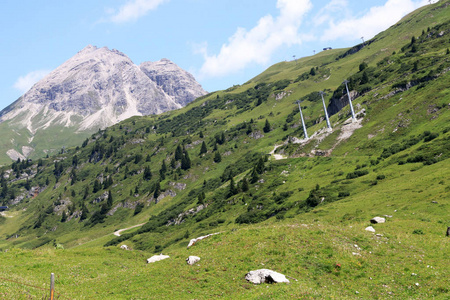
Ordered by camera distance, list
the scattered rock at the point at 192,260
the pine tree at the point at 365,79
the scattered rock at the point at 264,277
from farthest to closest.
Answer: the pine tree at the point at 365,79 < the scattered rock at the point at 192,260 < the scattered rock at the point at 264,277

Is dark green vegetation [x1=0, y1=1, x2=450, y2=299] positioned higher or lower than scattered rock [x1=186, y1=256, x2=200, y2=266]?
lower

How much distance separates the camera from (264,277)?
23500mm

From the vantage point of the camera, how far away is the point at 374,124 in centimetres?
12031

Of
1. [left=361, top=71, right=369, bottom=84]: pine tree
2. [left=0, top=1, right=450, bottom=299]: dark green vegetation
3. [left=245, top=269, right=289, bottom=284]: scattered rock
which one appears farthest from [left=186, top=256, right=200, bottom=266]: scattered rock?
[left=361, top=71, right=369, bottom=84]: pine tree

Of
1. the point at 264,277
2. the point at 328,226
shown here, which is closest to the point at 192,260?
the point at 264,277

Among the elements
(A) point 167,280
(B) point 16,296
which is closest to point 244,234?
(A) point 167,280

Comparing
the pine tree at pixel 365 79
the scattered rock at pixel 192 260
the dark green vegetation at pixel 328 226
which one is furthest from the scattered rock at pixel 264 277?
the pine tree at pixel 365 79

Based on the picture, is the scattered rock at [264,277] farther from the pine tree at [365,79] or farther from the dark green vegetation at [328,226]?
the pine tree at [365,79]

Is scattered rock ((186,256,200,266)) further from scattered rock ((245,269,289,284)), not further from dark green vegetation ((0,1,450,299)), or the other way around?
scattered rock ((245,269,289,284))

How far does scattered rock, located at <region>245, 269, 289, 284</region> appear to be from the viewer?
2297 cm

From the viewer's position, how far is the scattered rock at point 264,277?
23.0 meters

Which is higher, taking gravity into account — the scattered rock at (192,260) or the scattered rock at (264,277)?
the scattered rock at (192,260)

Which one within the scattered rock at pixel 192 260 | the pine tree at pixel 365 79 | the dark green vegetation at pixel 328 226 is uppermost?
the pine tree at pixel 365 79

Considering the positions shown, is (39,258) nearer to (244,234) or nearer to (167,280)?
(167,280)
